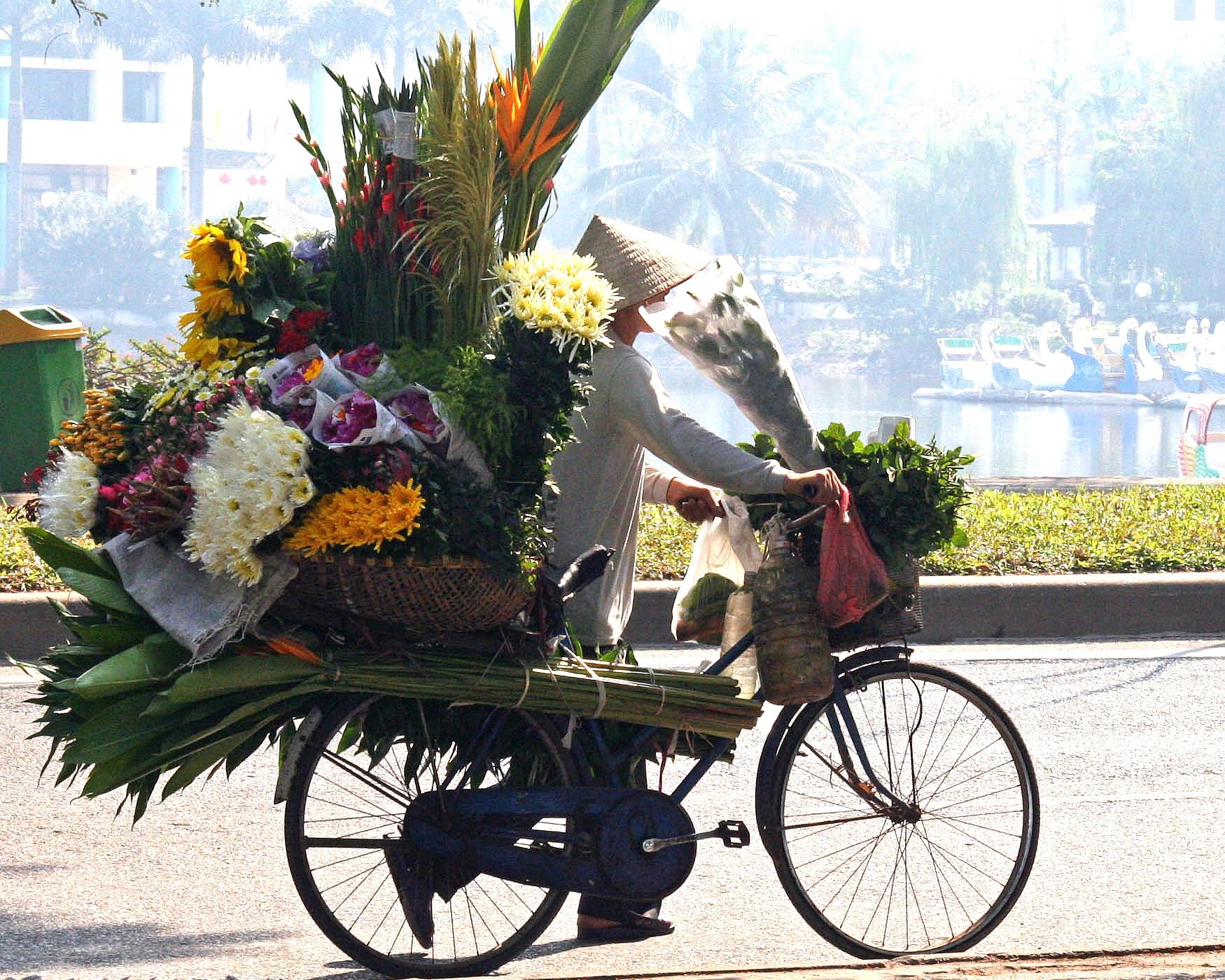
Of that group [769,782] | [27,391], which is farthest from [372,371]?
[27,391]

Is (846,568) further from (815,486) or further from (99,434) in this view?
(99,434)

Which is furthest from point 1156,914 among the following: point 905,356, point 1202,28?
point 1202,28

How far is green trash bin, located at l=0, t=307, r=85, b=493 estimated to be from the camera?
1174 cm

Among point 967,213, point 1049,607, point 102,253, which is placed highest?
point 967,213

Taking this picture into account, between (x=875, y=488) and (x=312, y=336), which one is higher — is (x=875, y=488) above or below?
below

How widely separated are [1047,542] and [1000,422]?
8105cm

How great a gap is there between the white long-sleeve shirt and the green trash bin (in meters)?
8.88

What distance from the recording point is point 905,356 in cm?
9775

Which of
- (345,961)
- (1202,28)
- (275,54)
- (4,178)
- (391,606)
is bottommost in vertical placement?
(345,961)

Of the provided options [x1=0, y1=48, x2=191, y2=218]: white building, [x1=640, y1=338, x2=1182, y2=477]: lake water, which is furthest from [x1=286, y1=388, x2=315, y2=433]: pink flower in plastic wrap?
[x1=0, y1=48, x2=191, y2=218]: white building

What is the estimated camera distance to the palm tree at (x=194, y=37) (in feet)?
335

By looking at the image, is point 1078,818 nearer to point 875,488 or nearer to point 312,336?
point 875,488

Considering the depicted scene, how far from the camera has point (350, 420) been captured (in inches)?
123

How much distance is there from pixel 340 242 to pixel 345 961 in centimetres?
171
